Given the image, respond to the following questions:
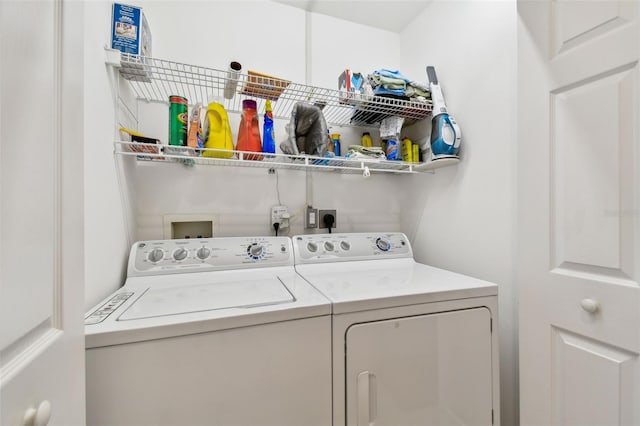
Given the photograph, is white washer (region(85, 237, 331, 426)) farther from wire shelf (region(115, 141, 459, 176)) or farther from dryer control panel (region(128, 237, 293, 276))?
wire shelf (region(115, 141, 459, 176))

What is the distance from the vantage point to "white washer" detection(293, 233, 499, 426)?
2.79 feet

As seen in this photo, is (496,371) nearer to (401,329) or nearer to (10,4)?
(401,329)

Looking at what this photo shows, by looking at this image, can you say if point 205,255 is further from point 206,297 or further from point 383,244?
point 383,244

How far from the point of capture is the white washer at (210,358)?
0.66 m

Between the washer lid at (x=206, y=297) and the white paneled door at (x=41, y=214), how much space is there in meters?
0.24

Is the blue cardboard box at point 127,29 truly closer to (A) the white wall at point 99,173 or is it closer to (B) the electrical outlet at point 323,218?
(A) the white wall at point 99,173

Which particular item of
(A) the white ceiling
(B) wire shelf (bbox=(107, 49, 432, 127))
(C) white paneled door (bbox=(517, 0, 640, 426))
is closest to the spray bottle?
(B) wire shelf (bbox=(107, 49, 432, 127))

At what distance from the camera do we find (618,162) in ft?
2.52

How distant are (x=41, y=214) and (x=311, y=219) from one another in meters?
1.34

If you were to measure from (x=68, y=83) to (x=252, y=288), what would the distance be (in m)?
0.79

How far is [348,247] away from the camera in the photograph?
1.51m

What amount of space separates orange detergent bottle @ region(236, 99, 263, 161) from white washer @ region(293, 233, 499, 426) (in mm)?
756

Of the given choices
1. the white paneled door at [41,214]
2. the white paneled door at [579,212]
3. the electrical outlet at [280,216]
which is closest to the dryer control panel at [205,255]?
the electrical outlet at [280,216]

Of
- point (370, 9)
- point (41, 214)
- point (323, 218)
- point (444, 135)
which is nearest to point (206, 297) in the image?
point (41, 214)
